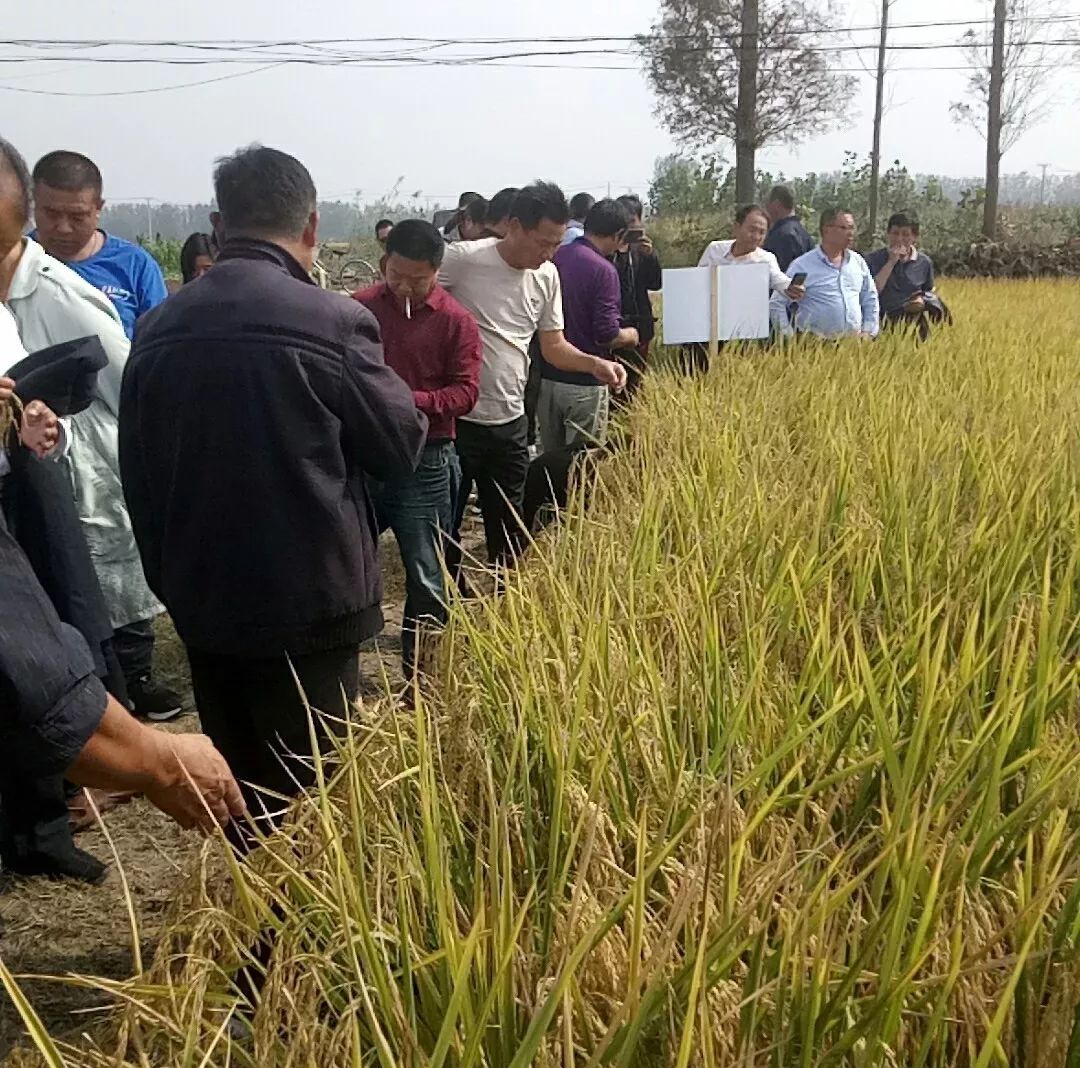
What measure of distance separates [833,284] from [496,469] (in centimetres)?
245

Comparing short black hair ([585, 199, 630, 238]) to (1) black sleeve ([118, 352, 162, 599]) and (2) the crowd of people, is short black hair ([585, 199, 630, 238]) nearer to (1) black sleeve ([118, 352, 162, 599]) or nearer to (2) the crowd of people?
(2) the crowd of people

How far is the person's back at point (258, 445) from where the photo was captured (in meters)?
1.64

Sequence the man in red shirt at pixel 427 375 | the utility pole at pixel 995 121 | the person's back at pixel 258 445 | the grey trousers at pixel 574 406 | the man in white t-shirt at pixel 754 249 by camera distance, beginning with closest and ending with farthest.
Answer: the person's back at pixel 258 445 < the man in red shirt at pixel 427 375 < the grey trousers at pixel 574 406 < the man in white t-shirt at pixel 754 249 < the utility pole at pixel 995 121

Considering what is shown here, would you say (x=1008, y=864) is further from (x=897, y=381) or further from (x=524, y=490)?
(x=897, y=381)

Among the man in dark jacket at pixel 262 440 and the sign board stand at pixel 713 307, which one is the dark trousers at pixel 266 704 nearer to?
the man in dark jacket at pixel 262 440

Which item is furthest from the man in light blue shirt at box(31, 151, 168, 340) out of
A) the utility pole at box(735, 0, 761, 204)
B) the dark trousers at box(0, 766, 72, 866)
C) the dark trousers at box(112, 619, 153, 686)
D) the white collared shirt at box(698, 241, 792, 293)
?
the utility pole at box(735, 0, 761, 204)

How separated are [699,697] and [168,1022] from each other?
75 cm

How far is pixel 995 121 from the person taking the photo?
1873 centimetres

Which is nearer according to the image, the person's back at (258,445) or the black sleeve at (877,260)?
the person's back at (258,445)

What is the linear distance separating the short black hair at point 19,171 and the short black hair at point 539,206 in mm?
1518

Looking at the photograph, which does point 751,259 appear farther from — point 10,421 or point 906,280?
point 10,421

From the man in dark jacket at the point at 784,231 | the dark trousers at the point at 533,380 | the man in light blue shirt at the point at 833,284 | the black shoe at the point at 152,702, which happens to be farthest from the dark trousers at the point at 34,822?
the man in dark jacket at the point at 784,231

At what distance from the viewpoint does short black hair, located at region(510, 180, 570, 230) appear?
3.00 metres

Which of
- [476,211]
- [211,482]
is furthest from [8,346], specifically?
[476,211]
